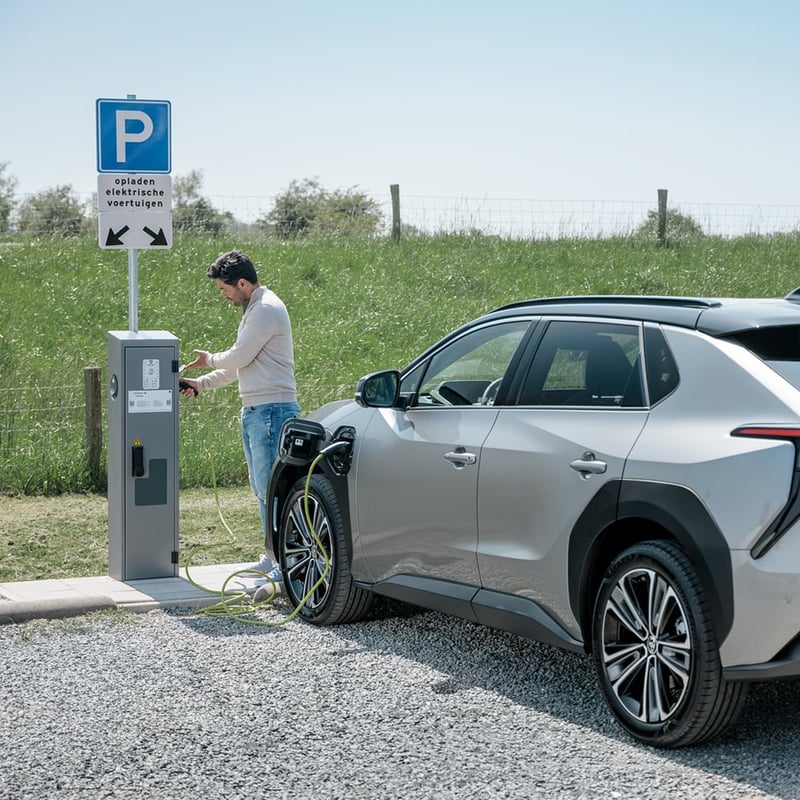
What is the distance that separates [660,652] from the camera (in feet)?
17.4

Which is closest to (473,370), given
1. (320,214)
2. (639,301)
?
(639,301)

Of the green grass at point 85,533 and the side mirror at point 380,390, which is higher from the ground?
the side mirror at point 380,390

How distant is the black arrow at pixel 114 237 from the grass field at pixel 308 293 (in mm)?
4580

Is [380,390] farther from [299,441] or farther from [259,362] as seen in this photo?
[259,362]

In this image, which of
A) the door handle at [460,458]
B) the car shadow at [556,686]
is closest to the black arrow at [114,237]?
the car shadow at [556,686]

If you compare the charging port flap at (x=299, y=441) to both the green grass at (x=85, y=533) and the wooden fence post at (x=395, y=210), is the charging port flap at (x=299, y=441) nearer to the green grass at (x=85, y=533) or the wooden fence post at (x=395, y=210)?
the green grass at (x=85, y=533)

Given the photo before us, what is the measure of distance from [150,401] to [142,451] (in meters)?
0.33

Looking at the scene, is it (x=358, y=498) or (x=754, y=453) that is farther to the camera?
(x=358, y=498)

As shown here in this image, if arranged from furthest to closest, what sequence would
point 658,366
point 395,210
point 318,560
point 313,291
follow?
1. point 395,210
2. point 313,291
3. point 318,560
4. point 658,366

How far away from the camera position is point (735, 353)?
529 cm

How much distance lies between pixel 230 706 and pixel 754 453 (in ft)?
8.41

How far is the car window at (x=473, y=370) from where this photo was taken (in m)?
6.62

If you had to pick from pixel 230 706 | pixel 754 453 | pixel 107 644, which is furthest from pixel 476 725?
pixel 107 644

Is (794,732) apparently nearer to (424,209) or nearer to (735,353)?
(735,353)
